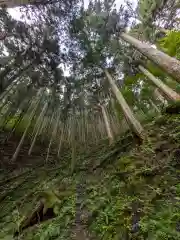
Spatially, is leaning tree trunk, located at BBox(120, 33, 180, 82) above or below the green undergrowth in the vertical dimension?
above

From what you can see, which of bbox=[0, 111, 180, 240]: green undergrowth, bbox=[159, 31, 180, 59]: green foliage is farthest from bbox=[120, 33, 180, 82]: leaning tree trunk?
bbox=[159, 31, 180, 59]: green foliage

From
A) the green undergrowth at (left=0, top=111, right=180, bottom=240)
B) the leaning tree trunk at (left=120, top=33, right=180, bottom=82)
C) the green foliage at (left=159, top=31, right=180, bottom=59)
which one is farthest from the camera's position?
the green foliage at (left=159, top=31, right=180, bottom=59)

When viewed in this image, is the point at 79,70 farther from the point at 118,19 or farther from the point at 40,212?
the point at 40,212

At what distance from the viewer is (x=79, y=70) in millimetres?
16547

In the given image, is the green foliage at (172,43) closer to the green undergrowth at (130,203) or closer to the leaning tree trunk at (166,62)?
the leaning tree trunk at (166,62)

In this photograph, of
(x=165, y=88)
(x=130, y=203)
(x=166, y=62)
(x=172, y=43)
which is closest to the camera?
(x=130, y=203)

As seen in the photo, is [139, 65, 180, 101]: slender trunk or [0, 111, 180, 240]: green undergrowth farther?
[139, 65, 180, 101]: slender trunk

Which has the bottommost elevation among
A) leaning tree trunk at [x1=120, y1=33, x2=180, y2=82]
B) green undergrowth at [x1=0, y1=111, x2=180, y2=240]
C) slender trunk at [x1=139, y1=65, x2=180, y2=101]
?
green undergrowth at [x1=0, y1=111, x2=180, y2=240]

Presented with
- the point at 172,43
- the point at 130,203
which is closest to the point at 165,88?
the point at 172,43

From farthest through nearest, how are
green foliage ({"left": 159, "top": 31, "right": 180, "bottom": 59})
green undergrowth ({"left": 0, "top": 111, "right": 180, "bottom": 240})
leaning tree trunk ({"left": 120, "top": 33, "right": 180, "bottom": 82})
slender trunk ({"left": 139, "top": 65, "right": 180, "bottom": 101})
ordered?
1. slender trunk ({"left": 139, "top": 65, "right": 180, "bottom": 101})
2. green foliage ({"left": 159, "top": 31, "right": 180, "bottom": 59})
3. leaning tree trunk ({"left": 120, "top": 33, "right": 180, "bottom": 82})
4. green undergrowth ({"left": 0, "top": 111, "right": 180, "bottom": 240})

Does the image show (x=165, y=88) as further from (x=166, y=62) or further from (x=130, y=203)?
(x=130, y=203)

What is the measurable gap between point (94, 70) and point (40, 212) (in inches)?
471

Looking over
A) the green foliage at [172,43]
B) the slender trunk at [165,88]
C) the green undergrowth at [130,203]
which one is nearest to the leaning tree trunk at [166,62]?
the green undergrowth at [130,203]

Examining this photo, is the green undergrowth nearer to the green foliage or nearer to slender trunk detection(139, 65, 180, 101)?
slender trunk detection(139, 65, 180, 101)
